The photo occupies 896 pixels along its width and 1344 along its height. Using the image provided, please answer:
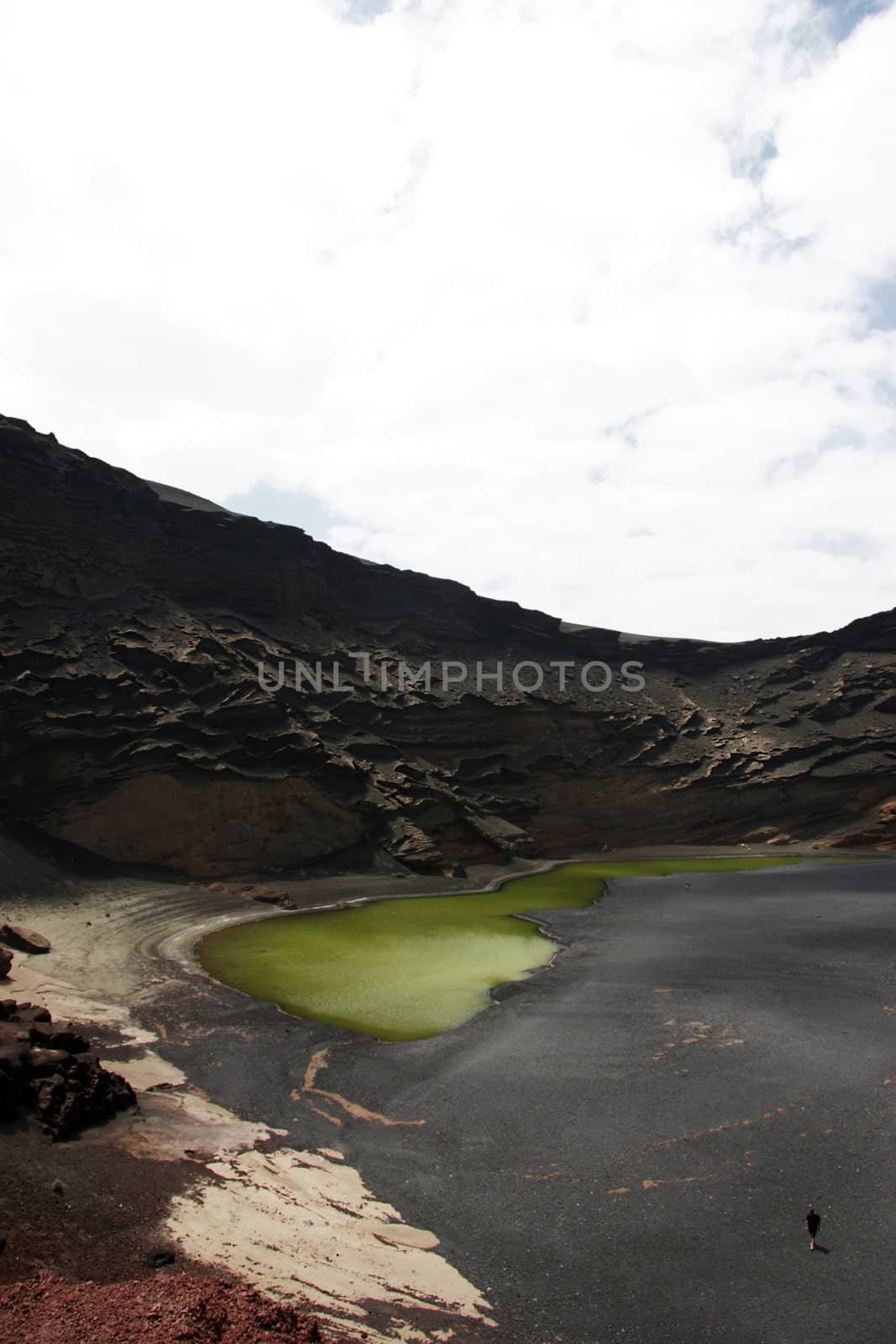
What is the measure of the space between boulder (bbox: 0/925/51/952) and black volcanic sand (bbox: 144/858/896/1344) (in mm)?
5739

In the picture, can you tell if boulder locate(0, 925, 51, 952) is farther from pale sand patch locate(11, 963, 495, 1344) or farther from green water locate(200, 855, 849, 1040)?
pale sand patch locate(11, 963, 495, 1344)

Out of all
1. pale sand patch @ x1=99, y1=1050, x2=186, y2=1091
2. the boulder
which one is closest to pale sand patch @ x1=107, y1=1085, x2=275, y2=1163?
pale sand patch @ x1=99, y1=1050, x2=186, y2=1091

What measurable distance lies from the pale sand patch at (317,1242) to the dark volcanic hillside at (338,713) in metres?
27.1

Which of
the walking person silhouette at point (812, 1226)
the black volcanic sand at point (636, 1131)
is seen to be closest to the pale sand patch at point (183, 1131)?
the black volcanic sand at point (636, 1131)

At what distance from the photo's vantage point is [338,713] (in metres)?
47.3

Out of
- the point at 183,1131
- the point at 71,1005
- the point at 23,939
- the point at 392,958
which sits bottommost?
the point at 392,958

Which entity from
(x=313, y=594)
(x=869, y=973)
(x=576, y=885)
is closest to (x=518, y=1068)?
(x=869, y=973)

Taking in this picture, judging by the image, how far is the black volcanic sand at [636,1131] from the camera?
25.7 ft

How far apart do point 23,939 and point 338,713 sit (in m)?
26.0

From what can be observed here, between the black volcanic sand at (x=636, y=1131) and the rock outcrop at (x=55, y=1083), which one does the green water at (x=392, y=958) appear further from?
the rock outcrop at (x=55, y=1083)

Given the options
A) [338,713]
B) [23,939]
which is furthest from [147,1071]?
[338,713]

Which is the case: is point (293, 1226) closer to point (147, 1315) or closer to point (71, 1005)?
point (147, 1315)

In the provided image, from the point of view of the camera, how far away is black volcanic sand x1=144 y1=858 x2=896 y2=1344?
7.84m

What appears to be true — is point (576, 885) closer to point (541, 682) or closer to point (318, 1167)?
point (541, 682)
